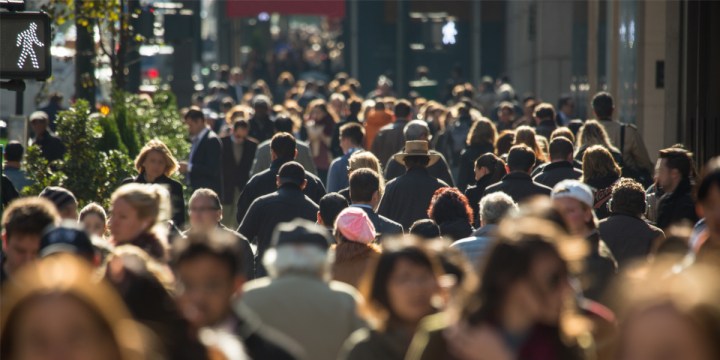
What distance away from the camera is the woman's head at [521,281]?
4.73 metres

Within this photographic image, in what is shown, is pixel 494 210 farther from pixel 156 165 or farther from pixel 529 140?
pixel 529 140

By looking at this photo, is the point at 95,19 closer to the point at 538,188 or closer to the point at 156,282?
the point at 538,188

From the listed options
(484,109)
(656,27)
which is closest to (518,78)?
(484,109)

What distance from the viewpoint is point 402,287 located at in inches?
235

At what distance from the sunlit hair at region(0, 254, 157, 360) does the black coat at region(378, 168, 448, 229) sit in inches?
352

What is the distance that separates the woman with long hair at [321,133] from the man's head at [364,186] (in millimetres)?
8404

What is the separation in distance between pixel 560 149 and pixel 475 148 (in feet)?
10.9

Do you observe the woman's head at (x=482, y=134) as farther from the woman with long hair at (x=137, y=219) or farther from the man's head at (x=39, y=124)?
the woman with long hair at (x=137, y=219)

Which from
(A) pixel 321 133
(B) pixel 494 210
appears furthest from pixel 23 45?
(A) pixel 321 133

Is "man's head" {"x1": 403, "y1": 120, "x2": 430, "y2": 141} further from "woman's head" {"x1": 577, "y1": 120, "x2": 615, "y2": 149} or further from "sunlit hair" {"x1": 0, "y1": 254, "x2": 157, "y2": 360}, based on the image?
"sunlit hair" {"x1": 0, "y1": 254, "x2": 157, "y2": 360}

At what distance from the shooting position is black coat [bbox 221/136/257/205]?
757 inches

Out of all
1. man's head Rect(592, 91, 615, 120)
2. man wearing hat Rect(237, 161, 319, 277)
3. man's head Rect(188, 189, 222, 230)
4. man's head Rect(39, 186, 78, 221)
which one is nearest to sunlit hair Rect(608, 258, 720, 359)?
man's head Rect(39, 186, 78, 221)

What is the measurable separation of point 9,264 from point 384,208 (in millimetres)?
5894

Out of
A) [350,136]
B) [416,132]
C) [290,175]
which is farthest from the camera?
[350,136]
